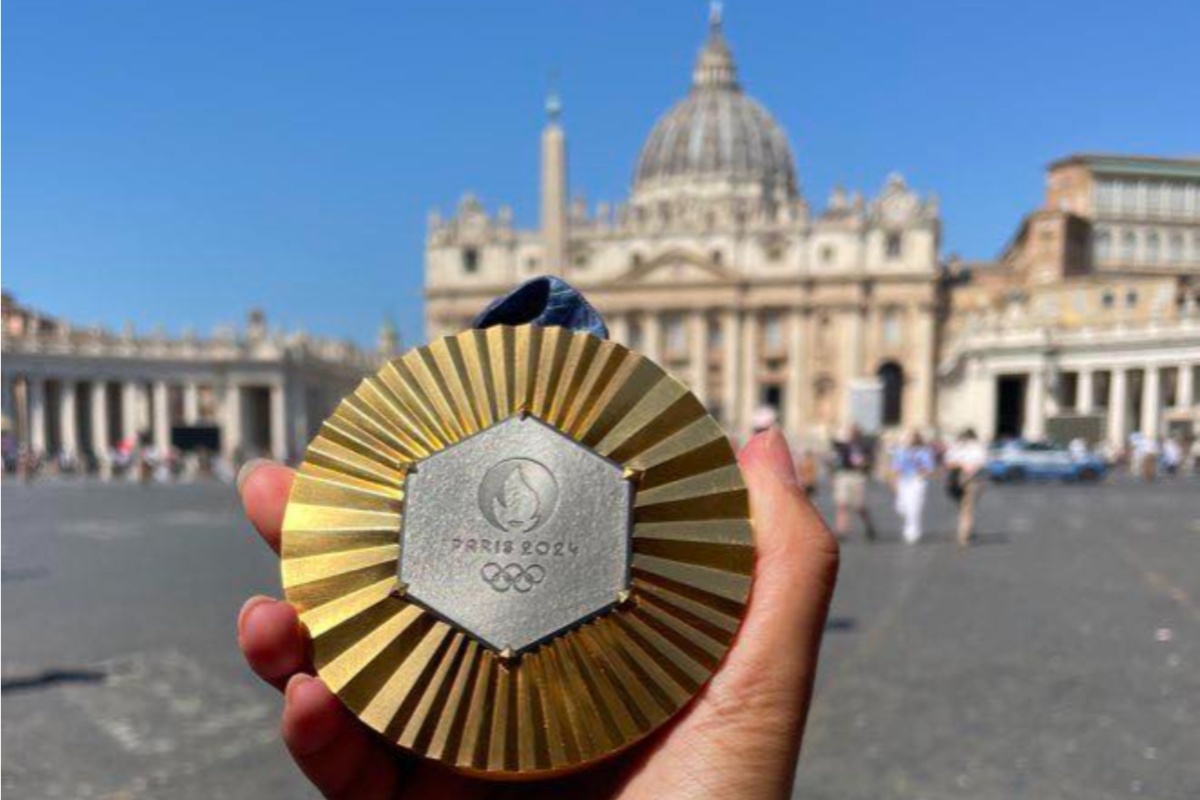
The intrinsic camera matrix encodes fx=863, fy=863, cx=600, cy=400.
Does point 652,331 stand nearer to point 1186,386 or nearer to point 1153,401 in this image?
point 1153,401

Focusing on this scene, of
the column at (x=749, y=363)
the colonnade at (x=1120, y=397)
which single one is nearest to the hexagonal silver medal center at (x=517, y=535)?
the colonnade at (x=1120, y=397)

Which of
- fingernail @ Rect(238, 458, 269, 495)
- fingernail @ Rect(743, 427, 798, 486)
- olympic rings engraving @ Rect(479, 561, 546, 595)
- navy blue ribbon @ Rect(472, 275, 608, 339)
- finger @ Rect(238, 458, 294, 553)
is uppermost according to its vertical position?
navy blue ribbon @ Rect(472, 275, 608, 339)

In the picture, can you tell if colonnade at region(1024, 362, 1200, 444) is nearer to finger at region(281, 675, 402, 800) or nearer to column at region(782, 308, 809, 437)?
column at region(782, 308, 809, 437)

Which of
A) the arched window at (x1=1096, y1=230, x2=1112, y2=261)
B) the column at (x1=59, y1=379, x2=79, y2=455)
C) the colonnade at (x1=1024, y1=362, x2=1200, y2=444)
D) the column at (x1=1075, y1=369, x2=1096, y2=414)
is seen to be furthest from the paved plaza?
the arched window at (x1=1096, y1=230, x2=1112, y2=261)

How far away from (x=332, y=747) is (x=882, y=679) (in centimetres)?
450

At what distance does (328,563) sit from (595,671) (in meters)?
0.48

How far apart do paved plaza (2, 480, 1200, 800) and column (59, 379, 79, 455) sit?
32.5 meters

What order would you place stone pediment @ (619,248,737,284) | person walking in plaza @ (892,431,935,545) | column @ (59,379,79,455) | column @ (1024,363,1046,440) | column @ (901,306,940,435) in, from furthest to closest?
stone pediment @ (619,248,737,284), column @ (901,306,940,435), column @ (1024,363,1046,440), column @ (59,379,79,455), person walking in plaza @ (892,431,935,545)

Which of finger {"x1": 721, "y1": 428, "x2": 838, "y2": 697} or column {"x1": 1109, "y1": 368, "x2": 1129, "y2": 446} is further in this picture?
column {"x1": 1109, "y1": 368, "x2": 1129, "y2": 446}

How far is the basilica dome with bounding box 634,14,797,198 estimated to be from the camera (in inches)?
2714

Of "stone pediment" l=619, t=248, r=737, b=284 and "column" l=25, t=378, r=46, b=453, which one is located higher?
"stone pediment" l=619, t=248, r=737, b=284

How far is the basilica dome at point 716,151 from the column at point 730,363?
50.3 ft

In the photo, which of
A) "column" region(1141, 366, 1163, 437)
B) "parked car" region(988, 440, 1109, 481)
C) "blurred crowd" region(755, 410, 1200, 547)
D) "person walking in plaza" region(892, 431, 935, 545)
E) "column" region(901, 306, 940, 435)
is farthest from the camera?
"column" region(901, 306, 940, 435)

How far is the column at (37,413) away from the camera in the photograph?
35.1 m
